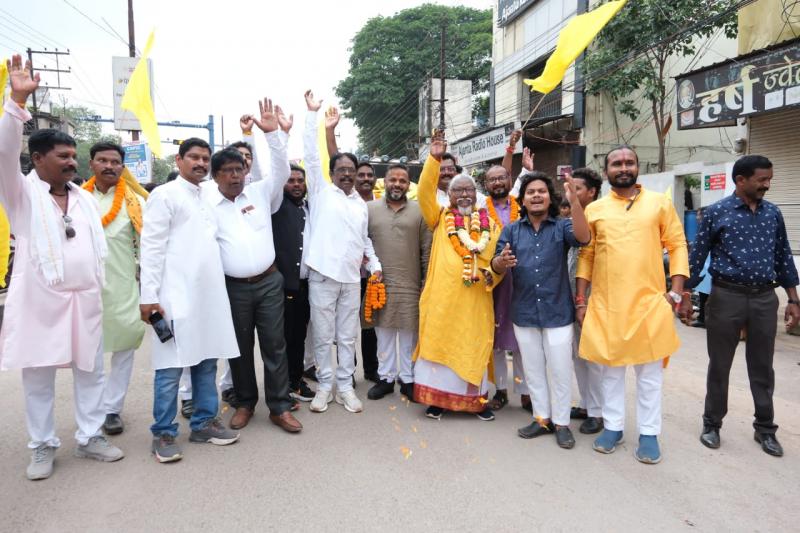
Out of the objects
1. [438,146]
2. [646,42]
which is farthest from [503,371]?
[646,42]

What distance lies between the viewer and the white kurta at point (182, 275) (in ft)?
11.2

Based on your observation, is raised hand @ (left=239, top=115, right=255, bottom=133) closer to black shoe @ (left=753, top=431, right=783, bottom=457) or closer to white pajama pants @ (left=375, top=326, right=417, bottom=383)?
white pajama pants @ (left=375, top=326, right=417, bottom=383)

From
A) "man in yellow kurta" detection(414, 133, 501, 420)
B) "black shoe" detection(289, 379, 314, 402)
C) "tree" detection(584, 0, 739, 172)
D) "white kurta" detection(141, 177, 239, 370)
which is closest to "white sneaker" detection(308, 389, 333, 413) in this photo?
"black shoe" detection(289, 379, 314, 402)

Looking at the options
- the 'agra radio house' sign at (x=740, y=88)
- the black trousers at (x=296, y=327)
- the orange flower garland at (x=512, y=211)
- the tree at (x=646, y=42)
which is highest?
the tree at (x=646, y=42)

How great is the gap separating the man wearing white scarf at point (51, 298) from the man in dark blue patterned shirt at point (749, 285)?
3862mm

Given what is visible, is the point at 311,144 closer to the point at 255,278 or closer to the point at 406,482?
the point at 255,278

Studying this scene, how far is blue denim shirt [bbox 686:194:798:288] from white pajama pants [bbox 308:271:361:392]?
96.1 inches

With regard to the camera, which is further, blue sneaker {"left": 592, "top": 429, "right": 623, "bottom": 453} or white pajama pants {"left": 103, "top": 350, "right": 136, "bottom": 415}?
white pajama pants {"left": 103, "top": 350, "right": 136, "bottom": 415}

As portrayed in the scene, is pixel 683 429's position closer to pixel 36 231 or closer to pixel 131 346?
pixel 131 346

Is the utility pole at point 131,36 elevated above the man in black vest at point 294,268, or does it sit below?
above

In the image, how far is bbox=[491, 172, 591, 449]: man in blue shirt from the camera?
365 centimetres

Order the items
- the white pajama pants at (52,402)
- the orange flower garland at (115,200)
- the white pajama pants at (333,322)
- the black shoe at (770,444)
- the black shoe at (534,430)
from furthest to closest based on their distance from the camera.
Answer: the white pajama pants at (333,322) < the orange flower garland at (115,200) < the black shoe at (534,430) < the black shoe at (770,444) < the white pajama pants at (52,402)

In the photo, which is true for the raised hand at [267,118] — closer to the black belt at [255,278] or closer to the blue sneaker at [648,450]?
the black belt at [255,278]

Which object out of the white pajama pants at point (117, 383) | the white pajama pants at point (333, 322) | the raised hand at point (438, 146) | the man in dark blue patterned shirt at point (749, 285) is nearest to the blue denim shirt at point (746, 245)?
the man in dark blue patterned shirt at point (749, 285)
